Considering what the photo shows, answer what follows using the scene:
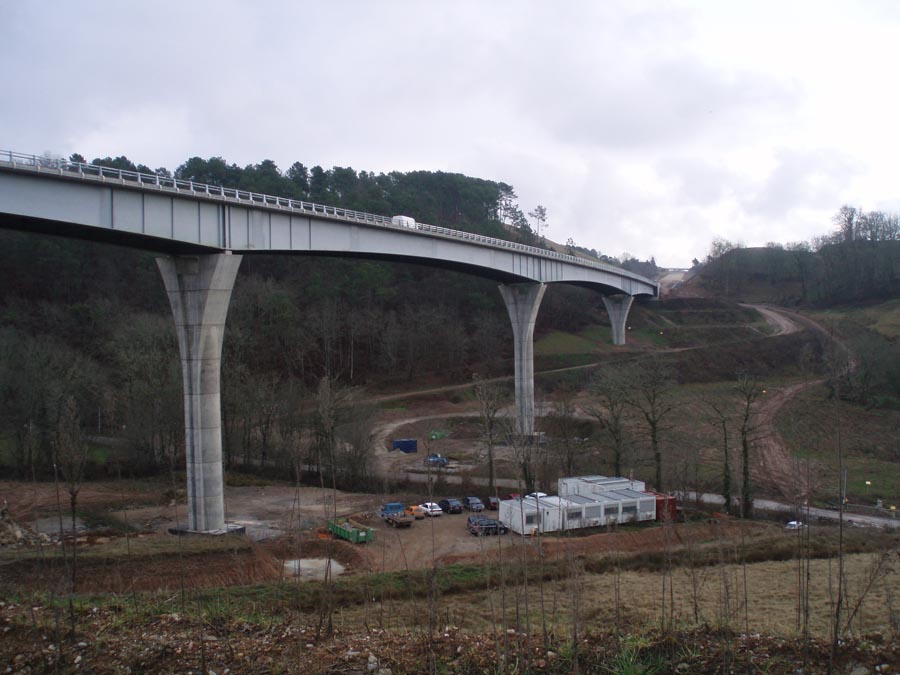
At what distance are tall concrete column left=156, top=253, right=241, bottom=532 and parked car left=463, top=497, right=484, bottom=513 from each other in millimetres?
12557

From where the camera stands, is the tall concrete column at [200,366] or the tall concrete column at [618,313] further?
the tall concrete column at [618,313]

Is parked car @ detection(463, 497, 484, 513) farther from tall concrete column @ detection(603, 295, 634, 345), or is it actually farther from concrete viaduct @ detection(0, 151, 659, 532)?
tall concrete column @ detection(603, 295, 634, 345)

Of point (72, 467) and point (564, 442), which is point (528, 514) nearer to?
point (564, 442)

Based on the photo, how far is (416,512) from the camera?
30391 mm

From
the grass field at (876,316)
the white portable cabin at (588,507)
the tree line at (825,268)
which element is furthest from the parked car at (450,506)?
the tree line at (825,268)

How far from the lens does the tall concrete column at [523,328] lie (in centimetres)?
4934

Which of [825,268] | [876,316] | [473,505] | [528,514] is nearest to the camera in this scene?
[528,514]

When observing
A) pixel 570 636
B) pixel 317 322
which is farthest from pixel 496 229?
pixel 570 636

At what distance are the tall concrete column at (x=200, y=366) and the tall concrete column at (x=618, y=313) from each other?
65.7m

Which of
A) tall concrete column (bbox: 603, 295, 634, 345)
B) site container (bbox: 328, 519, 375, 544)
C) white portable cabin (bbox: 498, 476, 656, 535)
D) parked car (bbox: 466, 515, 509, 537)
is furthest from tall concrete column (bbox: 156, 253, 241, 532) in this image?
tall concrete column (bbox: 603, 295, 634, 345)

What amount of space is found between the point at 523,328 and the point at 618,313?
123 ft

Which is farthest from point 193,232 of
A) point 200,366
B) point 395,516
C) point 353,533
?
point 395,516

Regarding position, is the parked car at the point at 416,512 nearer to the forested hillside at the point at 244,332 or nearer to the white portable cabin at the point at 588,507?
the white portable cabin at the point at 588,507

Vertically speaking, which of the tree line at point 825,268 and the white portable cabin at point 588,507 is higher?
the tree line at point 825,268
